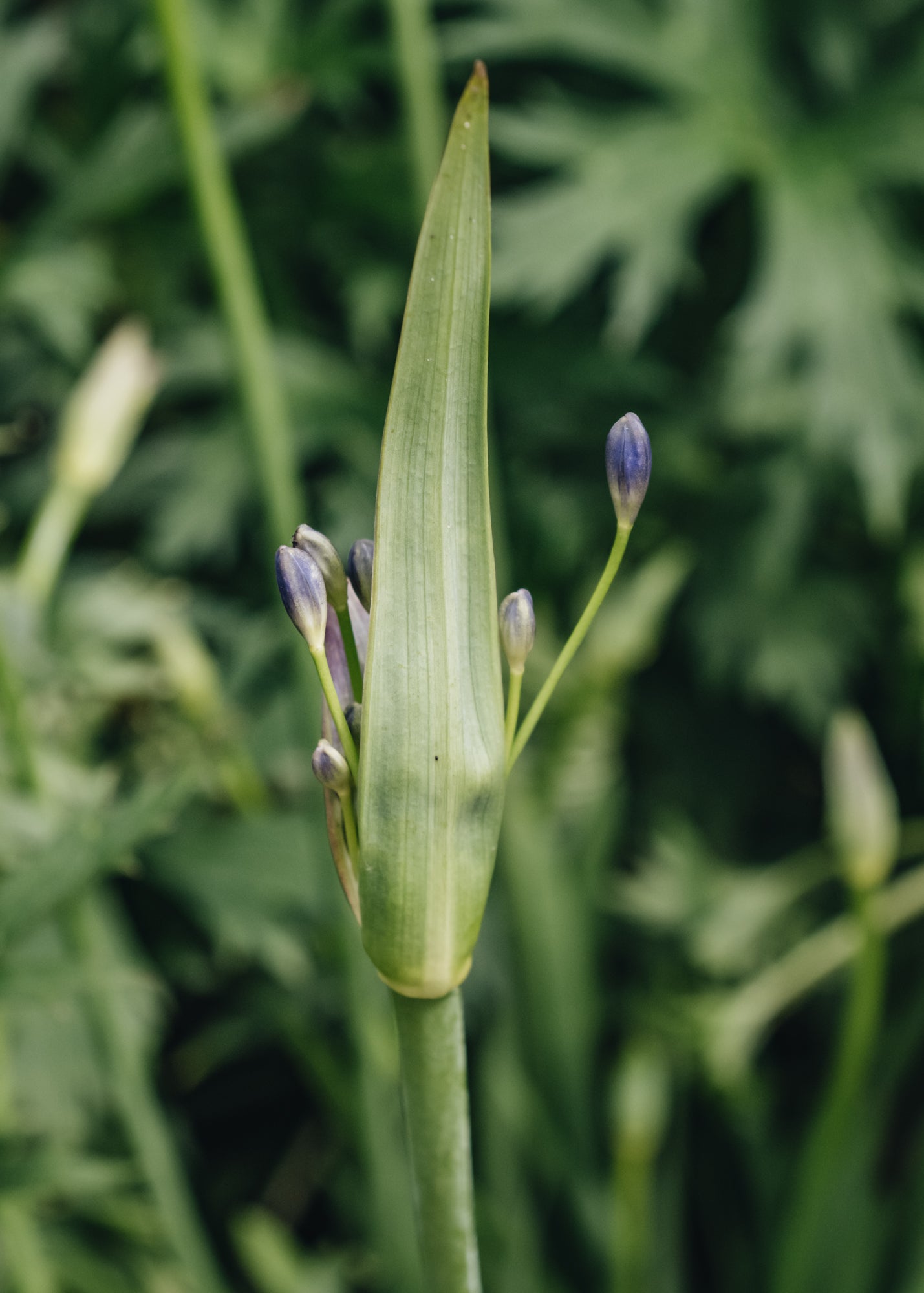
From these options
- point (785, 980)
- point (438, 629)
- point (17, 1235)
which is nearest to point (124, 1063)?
point (17, 1235)

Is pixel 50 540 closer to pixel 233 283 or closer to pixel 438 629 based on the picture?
pixel 233 283

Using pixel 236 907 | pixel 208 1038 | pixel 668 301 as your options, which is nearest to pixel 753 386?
pixel 668 301

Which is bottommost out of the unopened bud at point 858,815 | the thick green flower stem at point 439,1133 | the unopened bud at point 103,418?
the unopened bud at point 858,815

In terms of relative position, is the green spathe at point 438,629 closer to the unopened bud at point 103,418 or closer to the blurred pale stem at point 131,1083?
the blurred pale stem at point 131,1083

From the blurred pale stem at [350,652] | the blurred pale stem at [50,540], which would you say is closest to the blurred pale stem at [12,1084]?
the blurred pale stem at [50,540]

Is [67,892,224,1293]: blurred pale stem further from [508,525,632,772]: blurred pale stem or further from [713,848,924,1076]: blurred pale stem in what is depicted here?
[713,848,924,1076]: blurred pale stem

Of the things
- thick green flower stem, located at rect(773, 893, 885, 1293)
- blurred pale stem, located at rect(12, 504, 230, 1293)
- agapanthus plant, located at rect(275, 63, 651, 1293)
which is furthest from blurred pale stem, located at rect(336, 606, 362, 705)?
thick green flower stem, located at rect(773, 893, 885, 1293)
